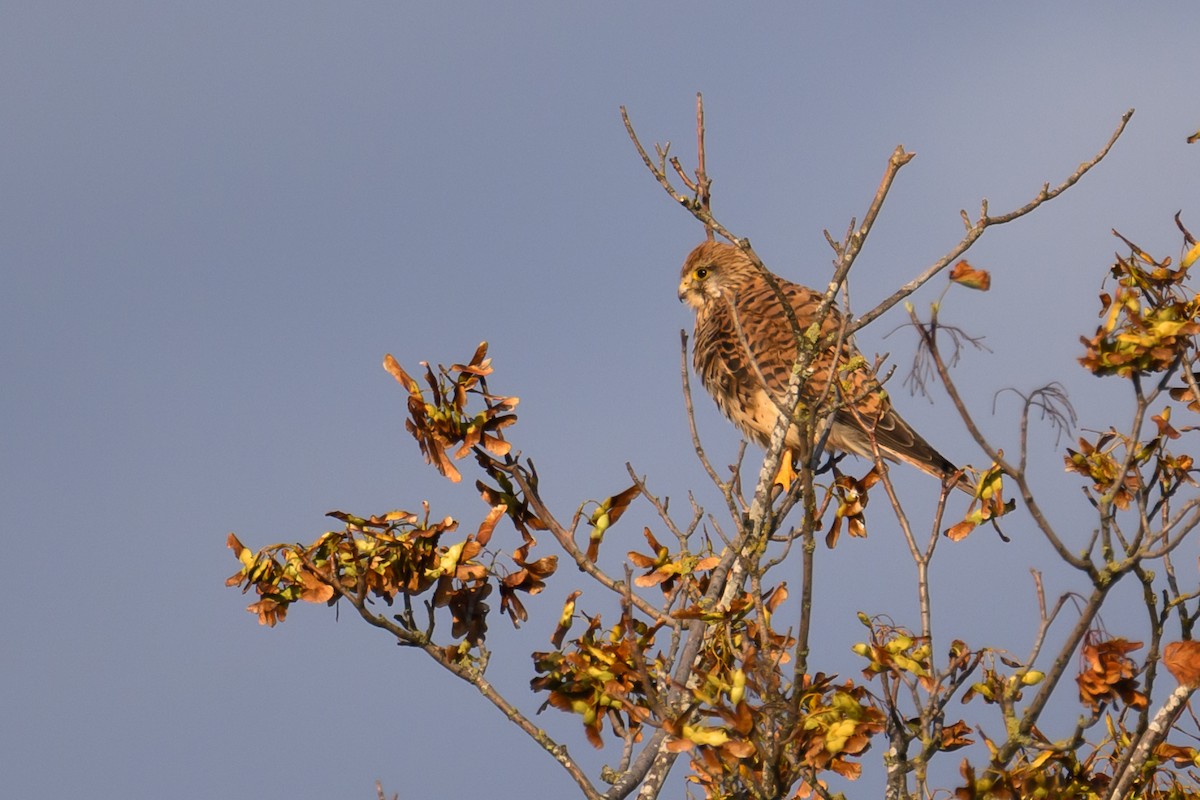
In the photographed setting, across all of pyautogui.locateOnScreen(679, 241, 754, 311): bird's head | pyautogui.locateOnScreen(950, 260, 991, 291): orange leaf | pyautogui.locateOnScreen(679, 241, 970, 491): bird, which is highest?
pyautogui.locateOnScreen(679, 241, 754, 311): bird's head

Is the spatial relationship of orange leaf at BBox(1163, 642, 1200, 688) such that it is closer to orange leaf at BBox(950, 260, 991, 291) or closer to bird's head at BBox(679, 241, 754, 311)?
orange leaf at BBox(950, 260, 991, 291)

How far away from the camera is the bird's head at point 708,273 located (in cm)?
809

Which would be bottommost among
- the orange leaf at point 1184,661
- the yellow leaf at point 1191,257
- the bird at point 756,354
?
the orange leaf at point 1184,661

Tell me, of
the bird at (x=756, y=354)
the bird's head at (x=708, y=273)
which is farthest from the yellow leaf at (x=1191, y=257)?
the bird's head at (x=708, y=273)

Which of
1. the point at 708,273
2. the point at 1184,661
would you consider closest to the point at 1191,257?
the point at 1184,661

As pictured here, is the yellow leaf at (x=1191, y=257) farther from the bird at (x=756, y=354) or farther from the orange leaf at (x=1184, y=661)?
the bird at (x=756, y=354)

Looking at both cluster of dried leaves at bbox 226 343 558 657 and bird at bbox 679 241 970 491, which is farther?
bird at bbox 679 241 970 491

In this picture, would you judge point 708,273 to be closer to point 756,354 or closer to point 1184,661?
point 756,354

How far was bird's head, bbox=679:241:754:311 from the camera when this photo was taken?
319 inches

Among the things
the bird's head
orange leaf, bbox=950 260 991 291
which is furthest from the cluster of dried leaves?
the bird's head

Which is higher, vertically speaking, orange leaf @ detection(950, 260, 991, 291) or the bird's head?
the bird's head

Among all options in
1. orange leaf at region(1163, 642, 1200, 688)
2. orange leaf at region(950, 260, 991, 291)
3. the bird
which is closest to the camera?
orange leaf at region(950, 260, 991, 291)

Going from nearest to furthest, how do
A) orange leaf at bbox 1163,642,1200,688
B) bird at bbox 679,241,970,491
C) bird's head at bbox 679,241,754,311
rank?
orange leaf at bbox 1163,642,1200,688, bird at bbox 679,241,970,491, bird's head at bbox 679,241,754,311

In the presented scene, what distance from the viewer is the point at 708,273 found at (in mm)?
8148
